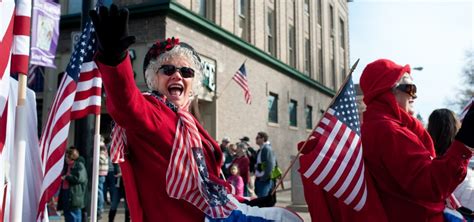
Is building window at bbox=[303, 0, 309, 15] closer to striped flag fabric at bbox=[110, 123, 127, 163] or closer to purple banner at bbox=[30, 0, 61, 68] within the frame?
purple banner at bbox=[30, 0, 61, 68]

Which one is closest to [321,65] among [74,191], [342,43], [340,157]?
[342,43]

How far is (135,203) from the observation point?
2.25 metres

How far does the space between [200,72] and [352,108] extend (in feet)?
3.75

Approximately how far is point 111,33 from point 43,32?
34.1 ft

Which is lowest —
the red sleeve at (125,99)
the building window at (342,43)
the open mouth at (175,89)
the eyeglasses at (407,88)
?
the red sleeve at (125,99)

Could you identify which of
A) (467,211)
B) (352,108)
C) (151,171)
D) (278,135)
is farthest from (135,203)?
(278,135)

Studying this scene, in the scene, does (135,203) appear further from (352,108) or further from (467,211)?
(467,211)

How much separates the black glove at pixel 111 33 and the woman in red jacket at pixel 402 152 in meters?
1.86

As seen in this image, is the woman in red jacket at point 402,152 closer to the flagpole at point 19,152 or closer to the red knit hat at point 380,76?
the red knit hat at point 380,76

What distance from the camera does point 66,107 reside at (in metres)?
3.29

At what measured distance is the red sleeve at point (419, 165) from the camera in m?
2.56

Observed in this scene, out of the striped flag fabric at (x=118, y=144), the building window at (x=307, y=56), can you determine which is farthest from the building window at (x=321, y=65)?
the striped flag fabric at (x=118, y=144)

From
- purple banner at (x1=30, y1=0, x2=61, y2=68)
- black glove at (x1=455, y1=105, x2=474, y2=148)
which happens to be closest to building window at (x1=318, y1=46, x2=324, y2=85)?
purple banner at (x1=30, y1=0, x2=61, y2=68)

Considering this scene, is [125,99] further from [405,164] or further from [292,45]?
[292,45]
